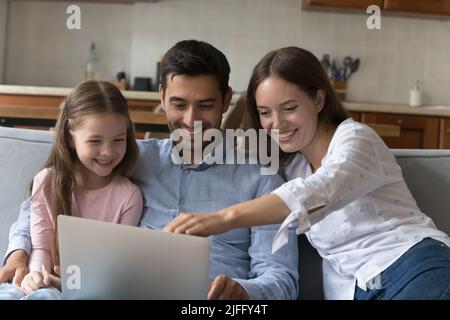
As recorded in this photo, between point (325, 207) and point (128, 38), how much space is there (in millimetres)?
3309

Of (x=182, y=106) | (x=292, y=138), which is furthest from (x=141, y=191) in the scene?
(x=292, y=138)

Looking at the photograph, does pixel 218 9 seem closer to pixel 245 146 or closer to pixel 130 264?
pixel 245 146

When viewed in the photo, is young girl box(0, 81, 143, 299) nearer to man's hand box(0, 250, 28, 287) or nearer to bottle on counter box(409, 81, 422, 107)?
man's hand box(0, 250, 28, 287)

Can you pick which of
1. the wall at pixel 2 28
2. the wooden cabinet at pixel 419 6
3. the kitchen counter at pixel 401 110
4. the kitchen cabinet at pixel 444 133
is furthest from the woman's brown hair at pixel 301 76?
the wall at pixel 2 28

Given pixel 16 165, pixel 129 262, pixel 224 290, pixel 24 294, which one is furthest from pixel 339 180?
pixel 16 165

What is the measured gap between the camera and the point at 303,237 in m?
1.45

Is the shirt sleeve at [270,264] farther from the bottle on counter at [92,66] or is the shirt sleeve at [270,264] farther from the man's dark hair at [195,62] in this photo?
the bottle on counter at [92,66]

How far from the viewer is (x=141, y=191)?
146cm

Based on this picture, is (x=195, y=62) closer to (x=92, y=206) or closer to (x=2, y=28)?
(x=92, y=206)

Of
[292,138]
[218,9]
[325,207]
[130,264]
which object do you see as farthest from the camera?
[218,9]

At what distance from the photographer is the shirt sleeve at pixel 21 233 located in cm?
133

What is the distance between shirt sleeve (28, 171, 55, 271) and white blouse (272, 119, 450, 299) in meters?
0.59
